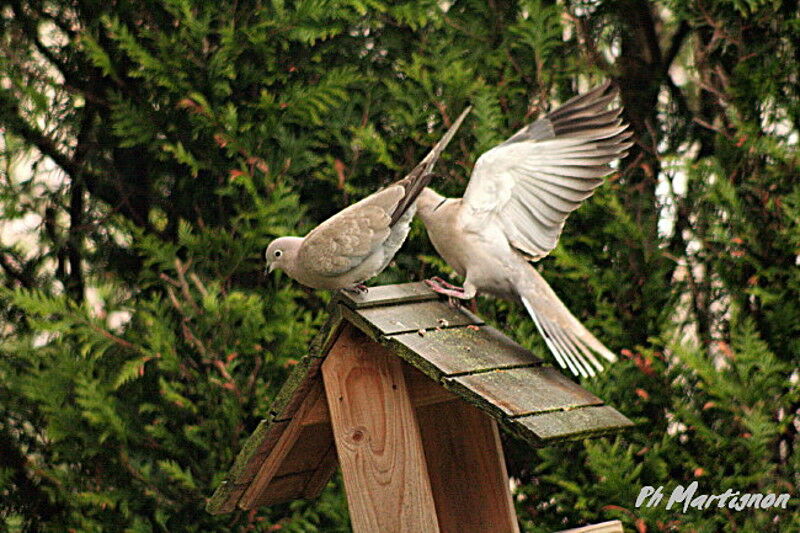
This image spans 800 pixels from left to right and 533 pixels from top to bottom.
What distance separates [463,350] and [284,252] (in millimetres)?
574

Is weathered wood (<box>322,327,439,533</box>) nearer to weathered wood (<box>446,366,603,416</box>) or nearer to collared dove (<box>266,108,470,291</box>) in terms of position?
collared dove (<box>266,108,470,291</box>)

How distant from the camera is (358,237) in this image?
2.24 metres

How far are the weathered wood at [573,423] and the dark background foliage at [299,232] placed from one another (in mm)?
1555

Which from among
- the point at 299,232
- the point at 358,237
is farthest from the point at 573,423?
the point at 299,232

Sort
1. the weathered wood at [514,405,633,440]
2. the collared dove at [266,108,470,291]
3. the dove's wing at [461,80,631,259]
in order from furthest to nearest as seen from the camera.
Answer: the dove's wing at [461,80,631,259] < the collared dove at [266,108,470,291] < the weathered wood at [514,405,633,440]

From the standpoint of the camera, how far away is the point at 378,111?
152 inches

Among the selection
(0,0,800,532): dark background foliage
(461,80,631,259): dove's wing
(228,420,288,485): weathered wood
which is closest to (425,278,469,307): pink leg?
(461,80,631,259): dove's wing

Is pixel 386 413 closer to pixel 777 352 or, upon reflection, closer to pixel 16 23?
pixel 777 352

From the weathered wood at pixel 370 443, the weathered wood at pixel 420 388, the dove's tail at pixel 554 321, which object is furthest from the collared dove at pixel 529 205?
the weathered wood at pixel 370 443

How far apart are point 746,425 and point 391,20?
2.02 meters

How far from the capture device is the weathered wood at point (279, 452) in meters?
2.24

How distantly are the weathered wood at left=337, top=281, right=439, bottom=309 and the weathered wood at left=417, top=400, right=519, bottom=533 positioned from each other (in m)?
0.31

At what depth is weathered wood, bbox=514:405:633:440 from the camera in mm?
1755

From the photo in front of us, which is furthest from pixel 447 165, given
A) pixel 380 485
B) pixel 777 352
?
pixel 380 485
